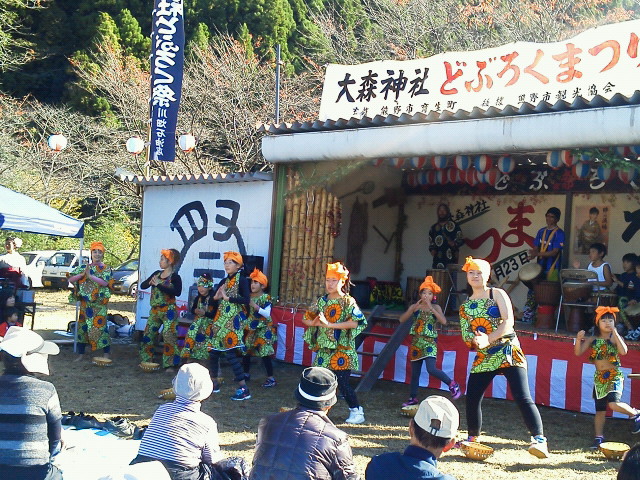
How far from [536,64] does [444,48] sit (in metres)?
11.8

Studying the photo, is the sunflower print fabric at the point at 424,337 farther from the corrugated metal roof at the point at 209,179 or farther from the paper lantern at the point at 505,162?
the corrugated metal roof at the point at 209,179

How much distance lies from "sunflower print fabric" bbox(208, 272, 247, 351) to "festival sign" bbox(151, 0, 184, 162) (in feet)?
13.4

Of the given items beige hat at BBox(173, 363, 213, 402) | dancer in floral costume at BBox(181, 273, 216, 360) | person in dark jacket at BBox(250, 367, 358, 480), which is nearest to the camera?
person in dark jacket at BBox(250, 367, 358, 480)

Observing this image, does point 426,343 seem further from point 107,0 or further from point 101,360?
point 107,0

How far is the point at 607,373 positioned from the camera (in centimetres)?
653

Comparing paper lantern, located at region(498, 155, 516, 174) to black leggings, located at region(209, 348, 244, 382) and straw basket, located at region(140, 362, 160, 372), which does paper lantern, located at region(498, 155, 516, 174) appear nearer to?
black leggings, located at region(209, 348, 244, 382)

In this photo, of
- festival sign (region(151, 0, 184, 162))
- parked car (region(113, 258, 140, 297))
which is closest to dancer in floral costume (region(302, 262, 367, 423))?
festival sign (region(151, 0, 184, 162))

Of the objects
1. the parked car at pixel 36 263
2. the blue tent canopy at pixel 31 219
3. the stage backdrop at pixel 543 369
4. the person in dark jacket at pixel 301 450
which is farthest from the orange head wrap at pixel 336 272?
the parked car at pixel 36 263

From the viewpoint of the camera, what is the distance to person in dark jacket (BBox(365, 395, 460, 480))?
2984mm

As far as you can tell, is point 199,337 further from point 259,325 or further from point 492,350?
point 492,350

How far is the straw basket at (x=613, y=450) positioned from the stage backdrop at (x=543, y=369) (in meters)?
1.25

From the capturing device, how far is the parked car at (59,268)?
22141 mm

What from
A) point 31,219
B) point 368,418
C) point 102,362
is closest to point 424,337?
point 368,418

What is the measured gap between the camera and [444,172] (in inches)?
461
